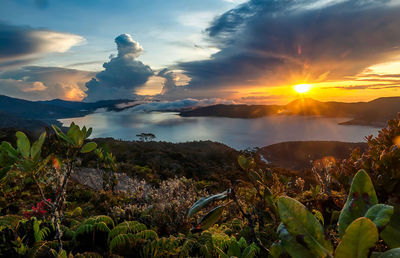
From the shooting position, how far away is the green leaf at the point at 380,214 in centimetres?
59

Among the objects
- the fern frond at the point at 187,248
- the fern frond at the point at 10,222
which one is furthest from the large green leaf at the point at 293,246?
the fern frond at the point at 10,222

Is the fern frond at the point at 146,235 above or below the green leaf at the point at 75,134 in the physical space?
below

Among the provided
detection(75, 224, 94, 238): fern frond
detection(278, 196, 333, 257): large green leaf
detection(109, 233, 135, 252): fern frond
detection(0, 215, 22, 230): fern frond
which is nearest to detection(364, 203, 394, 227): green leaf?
detection(278, 196, 333, 257): large green leaf

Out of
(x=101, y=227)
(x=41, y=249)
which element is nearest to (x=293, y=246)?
(x=41, y=249)

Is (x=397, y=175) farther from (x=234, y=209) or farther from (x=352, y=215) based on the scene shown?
(x=234, y=209)

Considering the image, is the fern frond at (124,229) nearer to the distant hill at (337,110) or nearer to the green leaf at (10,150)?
the green leaf at (10,150)

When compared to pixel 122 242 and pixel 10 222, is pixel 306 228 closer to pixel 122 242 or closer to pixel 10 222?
pixel 122 242

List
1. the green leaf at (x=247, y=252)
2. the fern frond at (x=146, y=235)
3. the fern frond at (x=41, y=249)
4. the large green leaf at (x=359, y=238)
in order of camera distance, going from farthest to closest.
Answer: the fern frond at (x=146, y=235)
the fern frond at (x=41, y=249)
the green leaf at (x=247, y=252)
the large green leaf at (x=359, y=238)

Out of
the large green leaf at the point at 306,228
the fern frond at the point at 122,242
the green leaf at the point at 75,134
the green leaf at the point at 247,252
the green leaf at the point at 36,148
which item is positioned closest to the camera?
the large green leaf at the point at 306,228

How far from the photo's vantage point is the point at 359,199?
0.68m

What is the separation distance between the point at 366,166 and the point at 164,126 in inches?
3154

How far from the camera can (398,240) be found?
0.79m

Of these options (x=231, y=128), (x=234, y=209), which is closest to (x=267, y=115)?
(x=231, y=128)

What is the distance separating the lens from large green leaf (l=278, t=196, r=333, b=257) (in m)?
0.65
